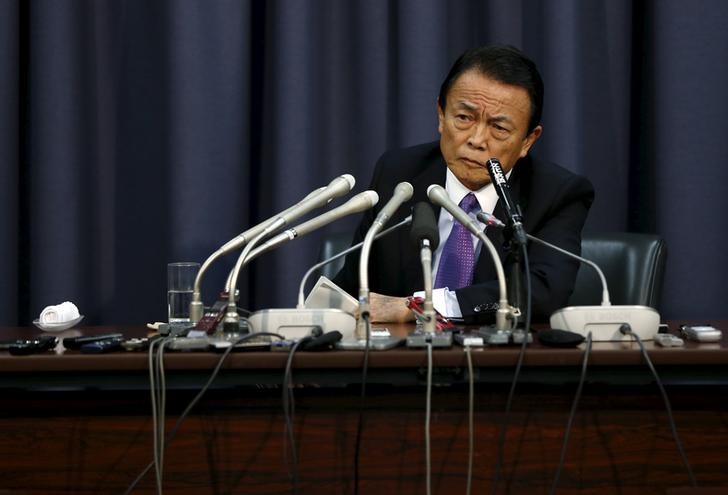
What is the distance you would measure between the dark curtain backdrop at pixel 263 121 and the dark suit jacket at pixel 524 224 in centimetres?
35

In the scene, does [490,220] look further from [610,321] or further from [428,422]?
[428,422]

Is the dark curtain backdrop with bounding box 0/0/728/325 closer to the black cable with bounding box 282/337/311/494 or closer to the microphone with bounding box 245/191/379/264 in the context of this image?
the microphone with bounding box 245/191/379/264

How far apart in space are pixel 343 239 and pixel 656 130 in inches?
44.5

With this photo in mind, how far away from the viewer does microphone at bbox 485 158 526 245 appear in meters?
1.50

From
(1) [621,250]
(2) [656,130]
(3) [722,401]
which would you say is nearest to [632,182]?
(2) [656,130]

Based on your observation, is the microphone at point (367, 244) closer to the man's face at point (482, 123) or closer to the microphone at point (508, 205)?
the microphone at point (508, 205)

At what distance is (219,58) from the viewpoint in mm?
2721

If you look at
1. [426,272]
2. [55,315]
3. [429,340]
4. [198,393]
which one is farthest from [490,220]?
[55,315]

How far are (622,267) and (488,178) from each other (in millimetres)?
407

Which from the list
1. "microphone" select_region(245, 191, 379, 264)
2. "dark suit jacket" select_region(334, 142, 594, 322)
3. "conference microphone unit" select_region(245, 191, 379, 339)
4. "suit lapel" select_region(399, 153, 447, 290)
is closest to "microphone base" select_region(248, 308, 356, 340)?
"conference microphone unit" select_region(245, 191, 379, 339)

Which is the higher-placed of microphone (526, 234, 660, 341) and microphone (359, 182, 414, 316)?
microphone (359, 182, 414, 316)

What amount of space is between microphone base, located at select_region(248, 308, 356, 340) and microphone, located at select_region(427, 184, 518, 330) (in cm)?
25

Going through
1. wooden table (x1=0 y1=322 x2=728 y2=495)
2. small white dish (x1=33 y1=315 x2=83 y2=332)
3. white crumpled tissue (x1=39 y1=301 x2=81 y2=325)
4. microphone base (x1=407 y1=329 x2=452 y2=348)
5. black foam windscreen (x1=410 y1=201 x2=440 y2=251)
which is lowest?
wooden table (x1=0 y1=322 x2=728 y2=495)

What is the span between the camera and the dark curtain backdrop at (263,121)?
272 cm
